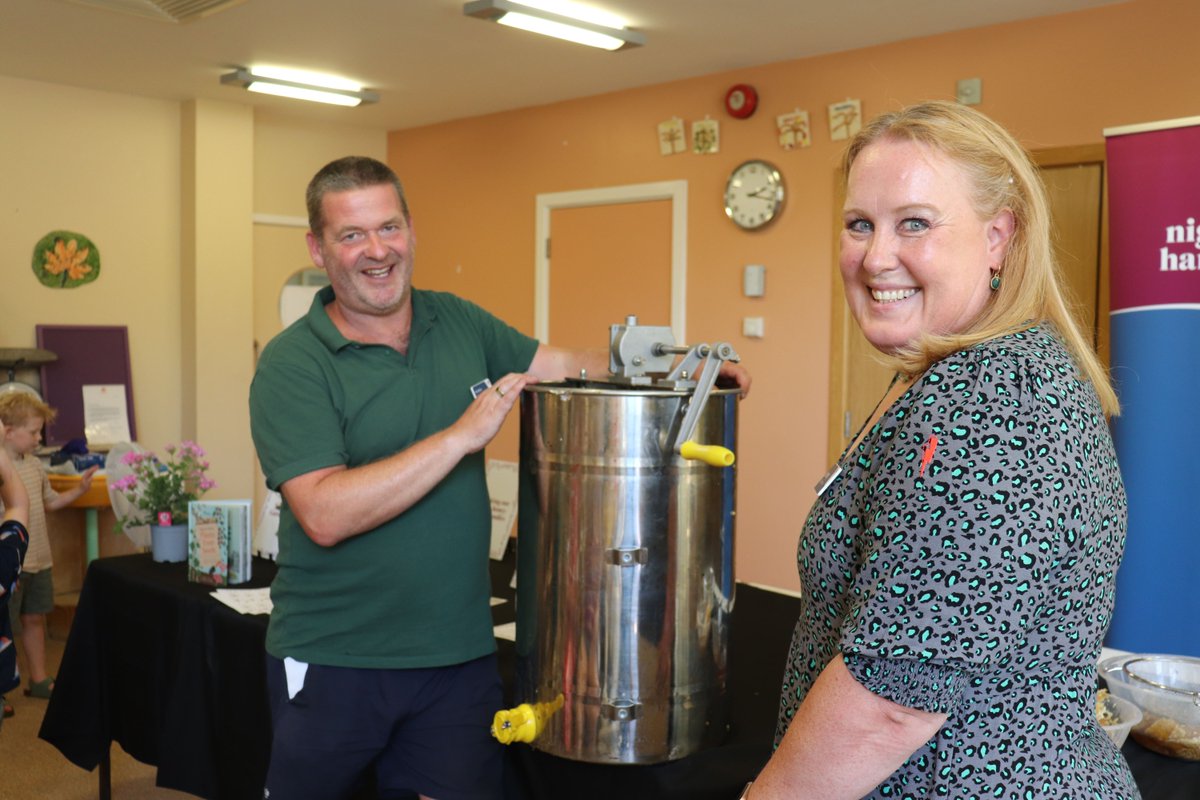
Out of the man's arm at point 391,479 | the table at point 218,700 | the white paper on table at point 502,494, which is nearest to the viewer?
the table at point 218,700

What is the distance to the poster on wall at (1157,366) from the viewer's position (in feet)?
10.1

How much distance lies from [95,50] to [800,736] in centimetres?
528

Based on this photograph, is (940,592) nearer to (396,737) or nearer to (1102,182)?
(396,737)

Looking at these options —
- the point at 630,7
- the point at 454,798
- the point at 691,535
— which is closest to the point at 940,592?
the point at 691,535

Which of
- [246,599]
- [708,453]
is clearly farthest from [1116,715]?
[246,599]

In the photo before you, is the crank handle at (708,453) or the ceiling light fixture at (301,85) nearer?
the crank handle at (708,453)

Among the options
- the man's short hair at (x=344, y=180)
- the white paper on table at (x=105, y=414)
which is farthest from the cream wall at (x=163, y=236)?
the man's short hair at (x=344, y=180)

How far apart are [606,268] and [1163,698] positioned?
4612 mm

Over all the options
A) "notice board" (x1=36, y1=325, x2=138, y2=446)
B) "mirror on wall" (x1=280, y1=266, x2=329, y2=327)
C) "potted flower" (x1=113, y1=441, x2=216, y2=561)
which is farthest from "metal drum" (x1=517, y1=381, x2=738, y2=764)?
"mirror on wall" (x1=280, y1=266, x2=329, y2=327)

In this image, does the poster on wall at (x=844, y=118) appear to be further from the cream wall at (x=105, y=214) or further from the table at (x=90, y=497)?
the cream wall at (x=105, y=214)

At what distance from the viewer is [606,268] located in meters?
5.99

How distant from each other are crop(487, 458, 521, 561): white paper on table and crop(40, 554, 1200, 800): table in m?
0.11

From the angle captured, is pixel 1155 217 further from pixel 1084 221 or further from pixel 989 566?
pixel 989 566

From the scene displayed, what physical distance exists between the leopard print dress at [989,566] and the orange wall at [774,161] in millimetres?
3562
